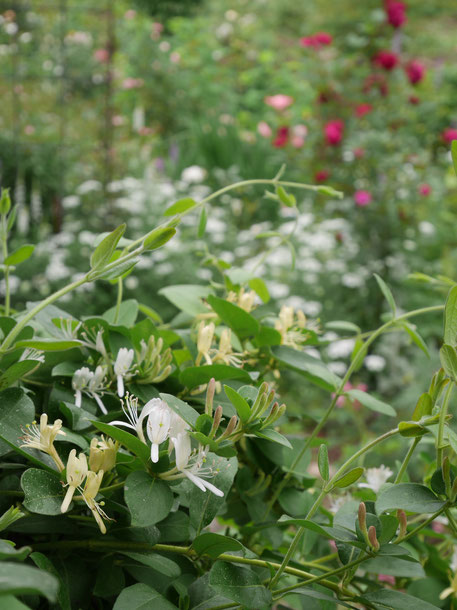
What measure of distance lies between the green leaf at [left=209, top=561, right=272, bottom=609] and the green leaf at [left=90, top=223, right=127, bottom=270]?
187 millimetres

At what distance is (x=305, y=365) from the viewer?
0.56 metres

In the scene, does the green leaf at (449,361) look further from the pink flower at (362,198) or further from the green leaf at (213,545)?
the pink flower at (362,198)

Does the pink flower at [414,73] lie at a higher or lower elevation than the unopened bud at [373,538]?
lower

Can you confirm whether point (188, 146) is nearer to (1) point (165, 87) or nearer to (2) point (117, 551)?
(1) point (165, 87)

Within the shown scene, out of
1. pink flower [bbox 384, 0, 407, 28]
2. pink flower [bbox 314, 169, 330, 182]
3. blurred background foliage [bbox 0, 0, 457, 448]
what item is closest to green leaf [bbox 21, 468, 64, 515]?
blurred background foliage [bbox 0, 0, 457, 448]

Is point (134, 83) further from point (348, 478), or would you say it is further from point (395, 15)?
point (348, 478)

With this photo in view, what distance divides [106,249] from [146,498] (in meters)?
0.14

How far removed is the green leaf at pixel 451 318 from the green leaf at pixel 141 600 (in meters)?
0.22

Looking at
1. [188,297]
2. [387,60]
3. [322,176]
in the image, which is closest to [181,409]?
[188,297]

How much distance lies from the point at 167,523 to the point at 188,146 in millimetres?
3800

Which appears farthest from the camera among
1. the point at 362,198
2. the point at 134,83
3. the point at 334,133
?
the point at 134,83

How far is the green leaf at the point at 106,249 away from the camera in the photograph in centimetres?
41

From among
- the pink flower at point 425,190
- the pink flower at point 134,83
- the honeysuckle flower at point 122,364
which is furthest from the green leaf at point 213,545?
the pink flower at point 134,83

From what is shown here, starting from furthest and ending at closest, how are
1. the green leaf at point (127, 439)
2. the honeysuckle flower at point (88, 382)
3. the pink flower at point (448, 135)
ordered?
the pink flower at point (448, 135)
the honeysuckle flower at point (88, 382)
the green leaf at point (127, 439)
